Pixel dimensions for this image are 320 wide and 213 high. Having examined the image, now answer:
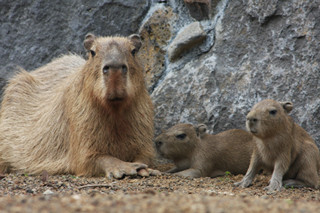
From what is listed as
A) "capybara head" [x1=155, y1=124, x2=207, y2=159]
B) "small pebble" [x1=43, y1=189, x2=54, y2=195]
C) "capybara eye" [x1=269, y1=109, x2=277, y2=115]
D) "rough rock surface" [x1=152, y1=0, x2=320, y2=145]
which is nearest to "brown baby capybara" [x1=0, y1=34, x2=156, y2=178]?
"capybara head" [x1=155, y1=124, x2=207, y2=159]

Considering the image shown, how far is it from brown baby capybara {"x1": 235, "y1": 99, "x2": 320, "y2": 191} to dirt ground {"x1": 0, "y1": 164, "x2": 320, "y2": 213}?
15 cm

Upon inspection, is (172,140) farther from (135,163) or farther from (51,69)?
(51,69)

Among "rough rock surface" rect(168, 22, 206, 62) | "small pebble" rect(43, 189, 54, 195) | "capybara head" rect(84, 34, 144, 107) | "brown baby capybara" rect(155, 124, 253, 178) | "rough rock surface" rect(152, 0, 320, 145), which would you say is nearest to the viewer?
"small pebble" rect(43, 189, 54, 195)

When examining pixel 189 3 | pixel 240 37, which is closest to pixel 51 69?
pixel 189 3

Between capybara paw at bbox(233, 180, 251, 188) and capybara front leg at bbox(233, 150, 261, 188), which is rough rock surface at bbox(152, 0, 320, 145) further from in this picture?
capybara paw at bbox(233, 180, 251, 188)

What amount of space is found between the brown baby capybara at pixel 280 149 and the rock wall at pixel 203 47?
0.72 metres

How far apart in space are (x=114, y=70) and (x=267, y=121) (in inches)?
66.2

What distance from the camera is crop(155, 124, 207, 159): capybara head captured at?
19.8 feet

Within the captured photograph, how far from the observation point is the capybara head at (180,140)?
6.05 m

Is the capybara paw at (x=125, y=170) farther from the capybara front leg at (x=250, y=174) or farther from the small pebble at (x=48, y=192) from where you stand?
the capybara front leg at (x=250, y=174)

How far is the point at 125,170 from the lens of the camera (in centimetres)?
Answer: 530

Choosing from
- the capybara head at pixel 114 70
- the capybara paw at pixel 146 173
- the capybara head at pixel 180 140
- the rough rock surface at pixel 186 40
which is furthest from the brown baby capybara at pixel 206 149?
the rough rock surface at pixel 186 40

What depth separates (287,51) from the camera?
6.06 metres

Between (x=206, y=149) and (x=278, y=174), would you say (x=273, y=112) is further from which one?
(x=206, y=149)
